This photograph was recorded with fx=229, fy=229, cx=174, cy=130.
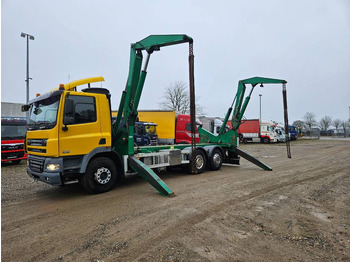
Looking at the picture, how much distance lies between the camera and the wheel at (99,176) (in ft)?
19.0

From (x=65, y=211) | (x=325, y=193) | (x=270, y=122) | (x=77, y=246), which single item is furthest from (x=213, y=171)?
(x=270, y=122)

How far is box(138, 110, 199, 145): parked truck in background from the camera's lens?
17312 mm

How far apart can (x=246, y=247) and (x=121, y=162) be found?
424 cm

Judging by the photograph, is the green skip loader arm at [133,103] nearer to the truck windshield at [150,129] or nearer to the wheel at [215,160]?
the wheel at [215,160]

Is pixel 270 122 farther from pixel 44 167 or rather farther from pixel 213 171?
pixel 44 167

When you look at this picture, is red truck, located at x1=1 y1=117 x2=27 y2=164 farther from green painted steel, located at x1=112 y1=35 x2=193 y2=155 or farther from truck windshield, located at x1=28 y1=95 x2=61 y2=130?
green painted steel, located at x1=112 y1=35 x2=193 y2=155

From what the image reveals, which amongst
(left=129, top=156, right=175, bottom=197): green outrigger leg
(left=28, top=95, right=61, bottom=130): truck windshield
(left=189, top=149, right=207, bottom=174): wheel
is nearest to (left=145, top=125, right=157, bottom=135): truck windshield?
(left=189, top=149, right=207, bottom=174): wheel

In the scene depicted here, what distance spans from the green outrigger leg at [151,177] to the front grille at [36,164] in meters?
2.17

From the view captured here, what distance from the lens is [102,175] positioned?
607 centimetres

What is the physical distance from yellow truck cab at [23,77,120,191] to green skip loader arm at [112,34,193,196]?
1.42ft

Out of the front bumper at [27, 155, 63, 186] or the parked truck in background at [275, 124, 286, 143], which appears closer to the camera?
the front bumper at [27, 155, 63, 186]

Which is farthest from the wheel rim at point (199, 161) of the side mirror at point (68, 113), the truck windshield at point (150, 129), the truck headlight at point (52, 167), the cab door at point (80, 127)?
the truck windshield at point (150, 129)

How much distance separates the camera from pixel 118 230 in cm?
380

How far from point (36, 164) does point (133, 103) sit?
2.88 meters
